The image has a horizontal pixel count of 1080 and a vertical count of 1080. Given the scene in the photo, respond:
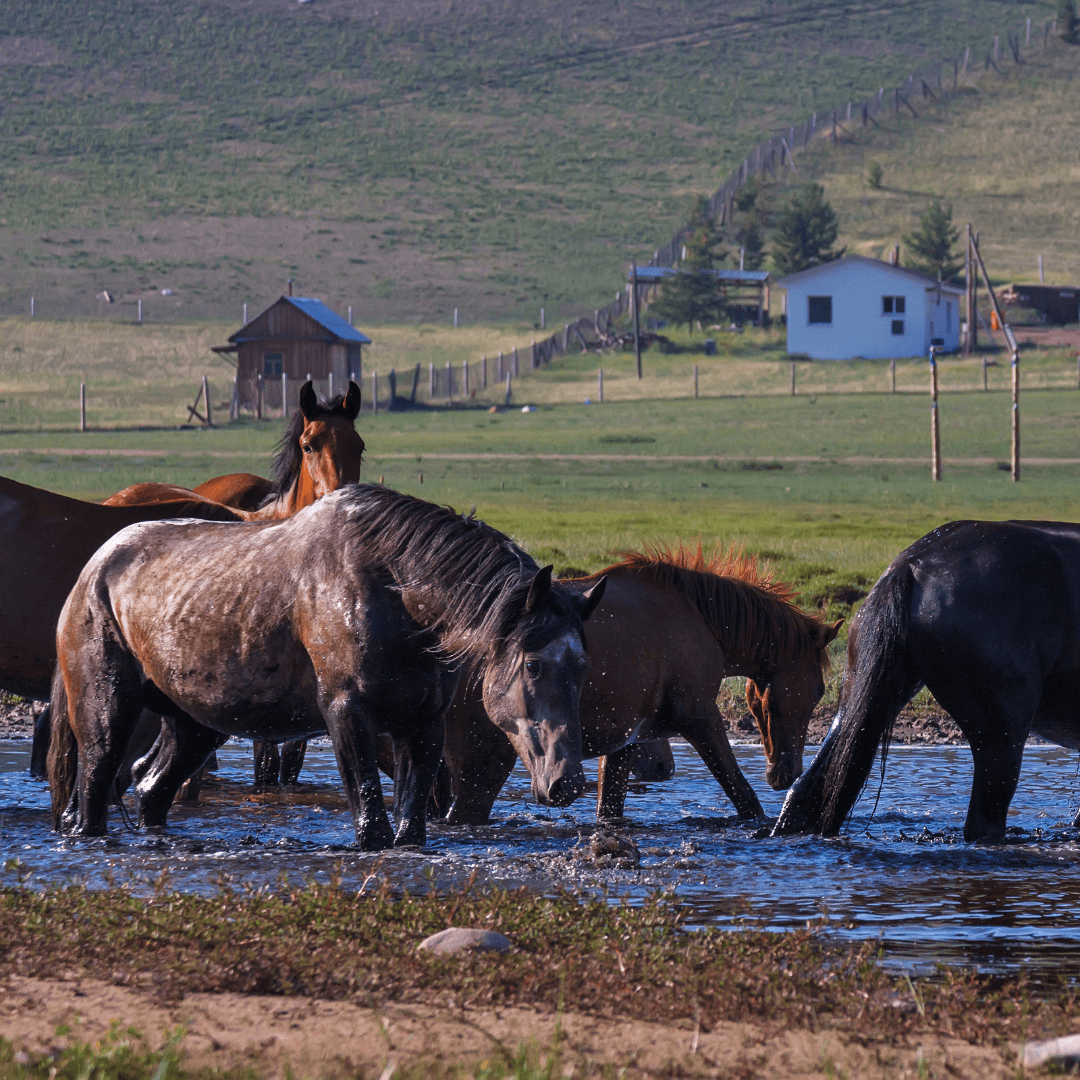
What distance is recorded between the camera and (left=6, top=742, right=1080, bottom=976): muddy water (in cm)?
591

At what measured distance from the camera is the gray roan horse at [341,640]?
6.16m

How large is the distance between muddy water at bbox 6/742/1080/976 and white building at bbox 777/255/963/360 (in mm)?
57913

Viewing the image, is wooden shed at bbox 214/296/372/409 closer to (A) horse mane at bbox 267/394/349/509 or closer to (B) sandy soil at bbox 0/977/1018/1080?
(A) horse mane at bbox 267/394/349/509

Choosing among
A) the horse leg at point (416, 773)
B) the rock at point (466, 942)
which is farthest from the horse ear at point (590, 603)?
the rock at point (466, 942)

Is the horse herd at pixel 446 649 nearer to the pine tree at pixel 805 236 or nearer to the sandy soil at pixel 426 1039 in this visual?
the sandy soil at pixel 426 1039

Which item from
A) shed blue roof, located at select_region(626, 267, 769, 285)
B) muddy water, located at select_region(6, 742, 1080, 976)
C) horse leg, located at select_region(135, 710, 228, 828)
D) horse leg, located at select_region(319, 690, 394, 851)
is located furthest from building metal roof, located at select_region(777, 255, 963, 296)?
horse leg, located at select_region(319, 690, 394, 851)

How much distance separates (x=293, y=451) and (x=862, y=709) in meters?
3.16

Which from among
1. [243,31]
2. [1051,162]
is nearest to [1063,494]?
[1051,162]

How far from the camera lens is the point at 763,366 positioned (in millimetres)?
60656

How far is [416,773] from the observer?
661 centimetres

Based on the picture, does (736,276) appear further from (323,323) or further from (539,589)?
(539,589)

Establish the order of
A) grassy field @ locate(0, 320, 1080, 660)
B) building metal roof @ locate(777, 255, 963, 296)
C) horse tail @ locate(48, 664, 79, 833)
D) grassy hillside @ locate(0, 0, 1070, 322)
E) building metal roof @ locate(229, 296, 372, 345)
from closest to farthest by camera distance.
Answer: horse tail @ locate(48, 664, 79, 833) < grassy field @ locate(0, 320, 1080, 660) < building metal roof @ locate(229, 296, 372, 345) < building metal roof @ locate(777, 255, 963, 296) < grassy hillside @ locate(0, 0, 1070, 322)

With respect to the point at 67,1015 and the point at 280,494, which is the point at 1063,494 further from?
the point at 67,1015

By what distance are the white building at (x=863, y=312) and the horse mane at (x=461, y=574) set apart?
59.8 m
